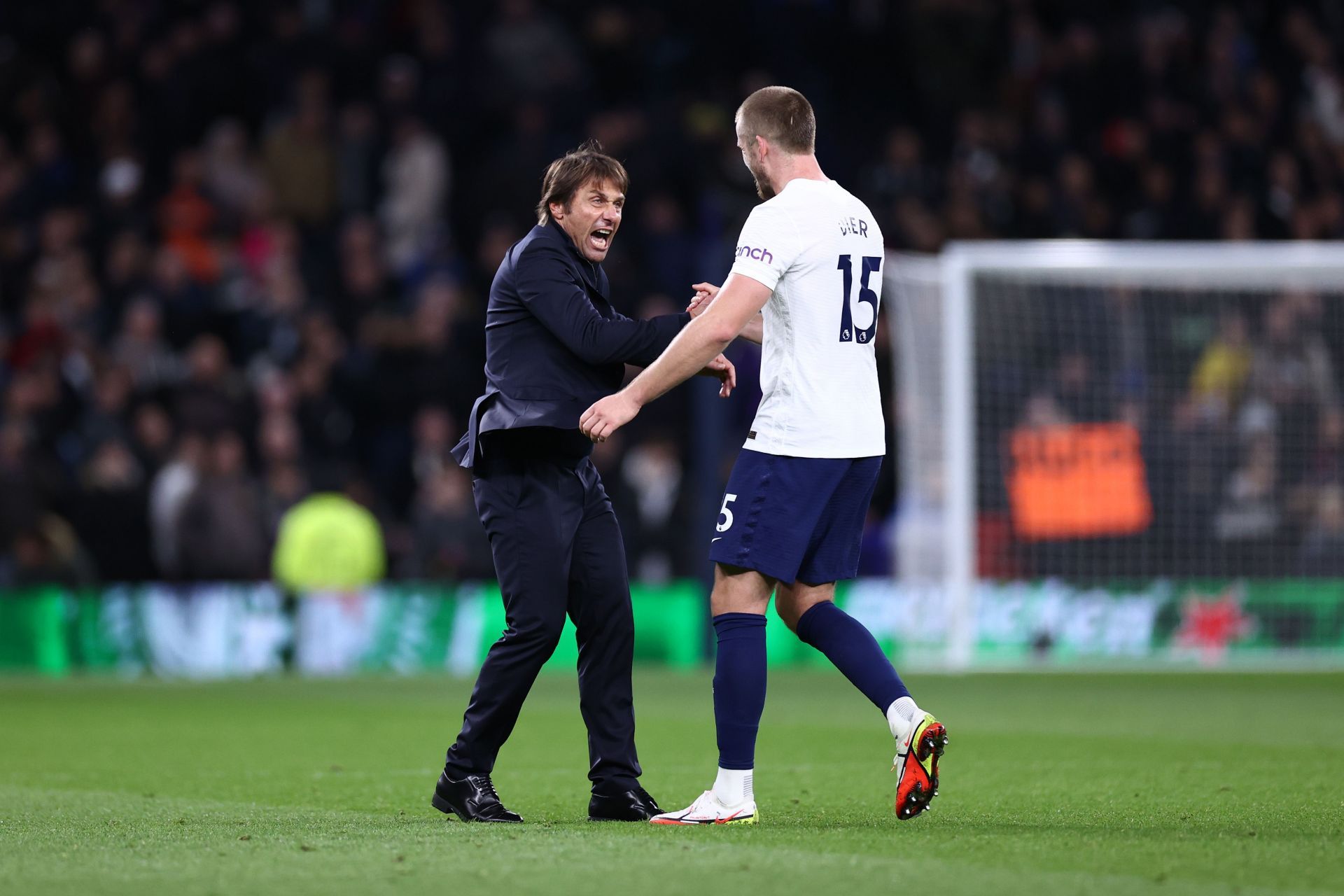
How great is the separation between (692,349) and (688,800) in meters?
1.68

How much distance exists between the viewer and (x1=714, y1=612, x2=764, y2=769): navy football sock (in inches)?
207

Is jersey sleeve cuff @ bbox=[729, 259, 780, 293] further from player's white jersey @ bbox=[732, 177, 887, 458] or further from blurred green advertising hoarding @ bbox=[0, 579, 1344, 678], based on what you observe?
blurred green advertising hoarding @ bbox=[0, 579, 1344, 678]

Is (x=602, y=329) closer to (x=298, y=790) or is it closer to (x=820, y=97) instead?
(x=298, y=790)

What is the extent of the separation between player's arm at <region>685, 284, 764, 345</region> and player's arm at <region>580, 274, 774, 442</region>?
281 mm

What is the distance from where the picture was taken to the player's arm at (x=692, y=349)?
17.0ft

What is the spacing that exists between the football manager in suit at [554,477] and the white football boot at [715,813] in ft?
0.88

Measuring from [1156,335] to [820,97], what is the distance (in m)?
4.66

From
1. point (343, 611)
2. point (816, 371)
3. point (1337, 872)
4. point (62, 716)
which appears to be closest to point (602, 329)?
point (816, 371)

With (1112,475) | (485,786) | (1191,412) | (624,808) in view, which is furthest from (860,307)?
(1191,412)

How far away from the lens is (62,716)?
10344 mm

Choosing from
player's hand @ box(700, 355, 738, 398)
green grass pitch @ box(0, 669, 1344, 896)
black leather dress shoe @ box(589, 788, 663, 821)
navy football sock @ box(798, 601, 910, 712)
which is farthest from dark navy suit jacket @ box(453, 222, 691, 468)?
green grass pitch @ box(0, 669, 1344, 896)

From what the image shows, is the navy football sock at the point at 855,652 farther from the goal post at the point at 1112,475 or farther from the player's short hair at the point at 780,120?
the goal post at the point at 1112,475

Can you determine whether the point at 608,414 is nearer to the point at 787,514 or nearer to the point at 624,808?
the point at 787,514

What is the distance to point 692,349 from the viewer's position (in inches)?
205
